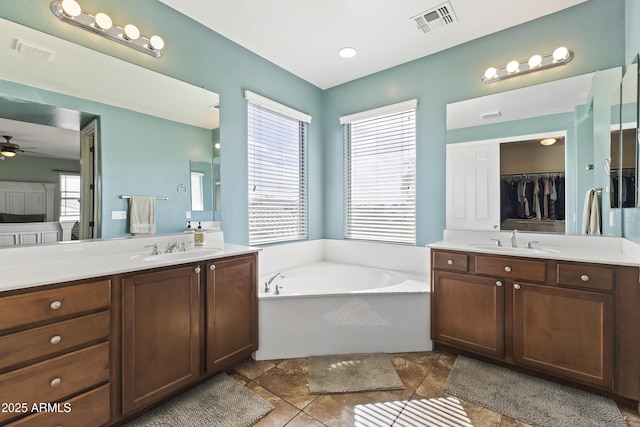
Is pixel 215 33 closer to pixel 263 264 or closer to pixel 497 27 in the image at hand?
pixel 263 264

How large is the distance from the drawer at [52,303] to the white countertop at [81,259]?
51 mm

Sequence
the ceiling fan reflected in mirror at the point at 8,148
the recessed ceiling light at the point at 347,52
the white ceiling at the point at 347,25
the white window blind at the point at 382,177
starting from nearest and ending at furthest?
1. the ceiling fan reflected in mirror at the point at 8,148
2. the white ceiling at the point at 347,25
3. the recessed ceiling light at the point at 347,52
4. the white window blind at the point at 382,177

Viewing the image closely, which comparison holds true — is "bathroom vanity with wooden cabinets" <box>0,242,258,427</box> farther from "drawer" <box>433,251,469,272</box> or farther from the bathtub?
"drawer" <box>433,251,469,272</box>

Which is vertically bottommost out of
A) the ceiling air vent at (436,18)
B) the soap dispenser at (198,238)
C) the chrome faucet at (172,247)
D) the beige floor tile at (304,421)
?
the beige floor tile at (304,421)

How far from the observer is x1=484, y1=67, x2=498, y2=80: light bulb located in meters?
2.48

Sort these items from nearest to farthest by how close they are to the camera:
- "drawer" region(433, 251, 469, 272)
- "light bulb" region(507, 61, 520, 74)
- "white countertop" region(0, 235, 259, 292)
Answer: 1. "white countertop" region(0, 235, 259, 292)
2. "drawer" region(433, 251, 469, 272)
3. "light bulb" region(507, 61, 520, 74)

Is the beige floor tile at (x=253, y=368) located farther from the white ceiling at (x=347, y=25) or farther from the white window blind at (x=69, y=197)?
the white ceiling at (x=347, y=25)

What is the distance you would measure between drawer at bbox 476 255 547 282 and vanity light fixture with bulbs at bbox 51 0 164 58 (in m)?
2.78

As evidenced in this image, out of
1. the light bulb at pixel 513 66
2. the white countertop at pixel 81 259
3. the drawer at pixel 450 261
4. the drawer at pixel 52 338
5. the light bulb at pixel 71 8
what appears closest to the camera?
the drawer at pixel 52 338

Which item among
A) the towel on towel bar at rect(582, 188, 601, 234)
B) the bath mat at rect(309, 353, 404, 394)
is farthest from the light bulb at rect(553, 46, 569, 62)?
the bath mat at rect(309, 353, 404, 394)

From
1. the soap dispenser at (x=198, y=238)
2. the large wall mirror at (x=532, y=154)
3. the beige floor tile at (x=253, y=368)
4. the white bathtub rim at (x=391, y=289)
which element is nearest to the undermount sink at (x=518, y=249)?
the large wall mirror at (x=532, y=154)

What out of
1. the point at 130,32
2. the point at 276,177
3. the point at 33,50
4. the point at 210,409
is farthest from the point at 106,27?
the point at 210,409

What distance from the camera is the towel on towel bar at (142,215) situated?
1.97 m

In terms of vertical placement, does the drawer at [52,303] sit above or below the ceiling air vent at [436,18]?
below
